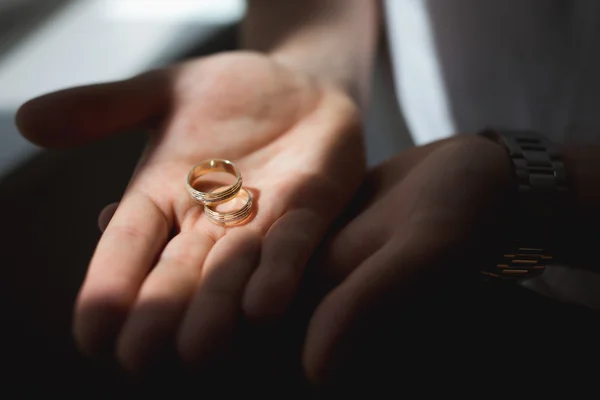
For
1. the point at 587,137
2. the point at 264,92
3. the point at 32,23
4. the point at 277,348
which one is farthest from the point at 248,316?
the point at 32,23

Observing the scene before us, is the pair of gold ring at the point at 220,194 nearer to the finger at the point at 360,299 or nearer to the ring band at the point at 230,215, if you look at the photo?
the ring band at the point at 230,215

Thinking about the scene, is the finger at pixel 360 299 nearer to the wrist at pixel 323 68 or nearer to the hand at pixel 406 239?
the hand at pixel 406 239

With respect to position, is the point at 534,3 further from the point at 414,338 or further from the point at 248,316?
the point at 248,316

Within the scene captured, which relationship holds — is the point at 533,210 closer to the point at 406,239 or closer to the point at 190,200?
the point at 406,239

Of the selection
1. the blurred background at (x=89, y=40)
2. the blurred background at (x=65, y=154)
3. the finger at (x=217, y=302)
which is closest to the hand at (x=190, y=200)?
the finger at (x=217, y=302)

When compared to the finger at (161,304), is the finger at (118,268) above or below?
above

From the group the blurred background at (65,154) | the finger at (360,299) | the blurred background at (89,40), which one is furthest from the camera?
the blurred background at (89,40)

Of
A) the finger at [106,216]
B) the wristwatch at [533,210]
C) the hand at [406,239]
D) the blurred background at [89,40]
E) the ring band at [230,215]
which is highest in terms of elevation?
the blurred background at [89,40]

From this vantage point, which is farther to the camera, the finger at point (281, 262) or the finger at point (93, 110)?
the finger at point (93, 110)

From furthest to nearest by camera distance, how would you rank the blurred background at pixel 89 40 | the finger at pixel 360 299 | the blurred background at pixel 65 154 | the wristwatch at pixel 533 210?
the blurred background at pixel 89 40, the blurred background at pixel 65 154, the wristwatch at pixel 533 210, the finger at pixel 360 299
